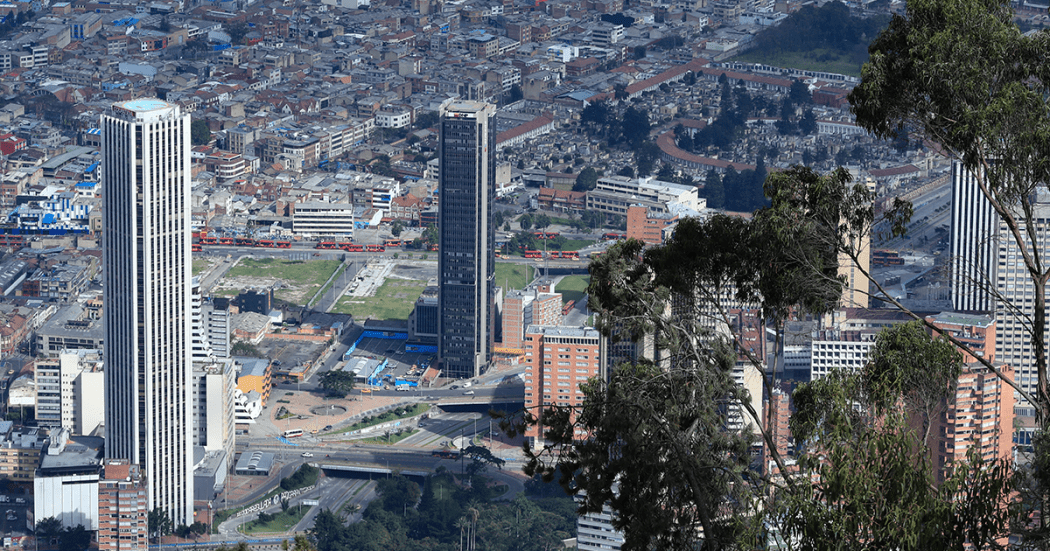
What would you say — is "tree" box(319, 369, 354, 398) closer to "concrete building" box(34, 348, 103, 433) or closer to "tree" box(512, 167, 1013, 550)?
"concrete building" box(34, 348, 103, 433)

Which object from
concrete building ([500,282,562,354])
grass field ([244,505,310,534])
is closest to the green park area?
concrete building ([500,282,562,354])

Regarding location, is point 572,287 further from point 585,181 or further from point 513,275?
point 585,181

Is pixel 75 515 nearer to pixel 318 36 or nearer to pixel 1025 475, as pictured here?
pixel 1025 475

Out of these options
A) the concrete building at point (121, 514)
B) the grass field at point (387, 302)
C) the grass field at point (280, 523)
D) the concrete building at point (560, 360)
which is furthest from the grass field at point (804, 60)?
the concrete building at point (121, 514)

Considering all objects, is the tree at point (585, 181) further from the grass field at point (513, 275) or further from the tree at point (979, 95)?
the tree at point (979, 95)

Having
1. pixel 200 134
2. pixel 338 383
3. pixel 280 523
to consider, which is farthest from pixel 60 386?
pixel 200 134

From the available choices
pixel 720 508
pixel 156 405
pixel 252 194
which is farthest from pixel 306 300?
pixel 720 508

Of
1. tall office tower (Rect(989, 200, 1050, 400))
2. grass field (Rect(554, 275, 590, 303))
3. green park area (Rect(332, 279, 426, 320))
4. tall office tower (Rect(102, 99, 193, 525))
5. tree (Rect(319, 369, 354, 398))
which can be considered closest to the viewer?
tall office tower (Rect(102, 99, 193, 525))
